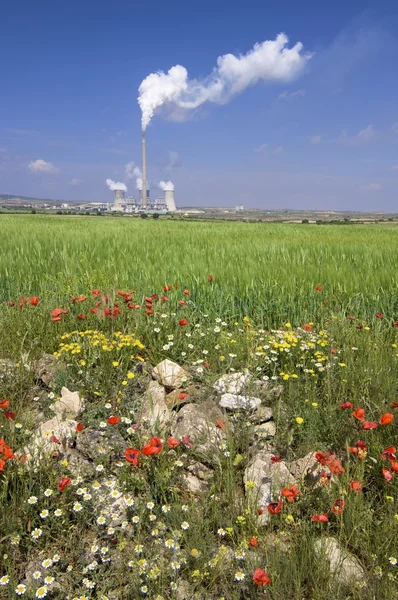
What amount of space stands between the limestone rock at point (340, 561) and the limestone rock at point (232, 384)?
112cm

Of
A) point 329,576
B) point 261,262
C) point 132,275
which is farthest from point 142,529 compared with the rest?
point 261,262

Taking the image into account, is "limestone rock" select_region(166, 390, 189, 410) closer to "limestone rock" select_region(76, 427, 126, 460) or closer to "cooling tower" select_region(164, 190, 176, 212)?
"limestone rock" select_region(76, 427, 126, 460)

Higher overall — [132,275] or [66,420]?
[132,275]

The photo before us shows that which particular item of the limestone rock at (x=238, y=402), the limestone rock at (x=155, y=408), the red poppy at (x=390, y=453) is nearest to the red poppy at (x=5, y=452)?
the limestone rock at (x=155, y=408)

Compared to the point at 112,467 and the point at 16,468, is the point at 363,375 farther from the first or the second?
the point at 16,468

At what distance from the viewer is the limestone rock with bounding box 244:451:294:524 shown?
1.98m

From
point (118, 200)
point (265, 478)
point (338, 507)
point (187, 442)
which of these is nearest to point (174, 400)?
point (187, 442)

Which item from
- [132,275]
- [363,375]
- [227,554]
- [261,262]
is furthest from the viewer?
[261,262]

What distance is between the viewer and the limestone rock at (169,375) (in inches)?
116

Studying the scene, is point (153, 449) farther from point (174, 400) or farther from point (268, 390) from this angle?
point (268, 390)

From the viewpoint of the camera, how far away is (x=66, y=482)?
1.84 metres

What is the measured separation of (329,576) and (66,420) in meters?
1.64

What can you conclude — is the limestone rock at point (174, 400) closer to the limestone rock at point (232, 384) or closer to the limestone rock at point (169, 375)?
the limestone rock at point (169, 375)

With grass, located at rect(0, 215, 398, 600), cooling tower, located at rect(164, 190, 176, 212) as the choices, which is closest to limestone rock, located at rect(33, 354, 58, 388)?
grass, located at rect(0, 215, 398, 600)
